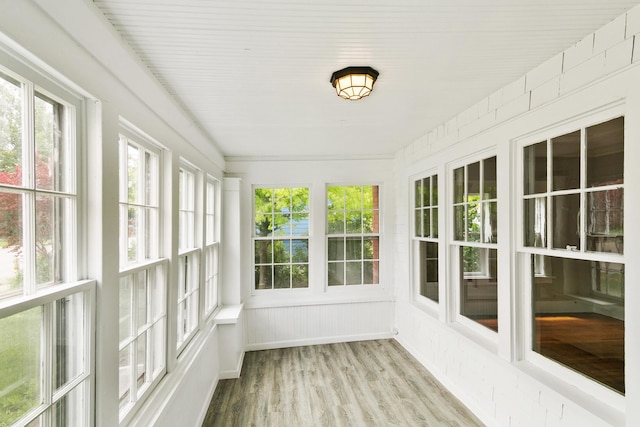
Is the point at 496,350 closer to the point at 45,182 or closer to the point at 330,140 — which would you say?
the point at 330,140

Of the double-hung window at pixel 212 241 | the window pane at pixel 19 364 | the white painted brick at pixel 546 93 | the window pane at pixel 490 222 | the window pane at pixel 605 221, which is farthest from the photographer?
the double-hung window at pixel 212 241

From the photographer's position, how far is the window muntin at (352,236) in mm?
4566

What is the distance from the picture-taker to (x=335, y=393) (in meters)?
3.11

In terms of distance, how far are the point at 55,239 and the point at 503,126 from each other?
2.77 metres

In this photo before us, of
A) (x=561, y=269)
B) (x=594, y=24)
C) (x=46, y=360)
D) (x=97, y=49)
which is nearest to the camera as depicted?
(x=46, y=360)

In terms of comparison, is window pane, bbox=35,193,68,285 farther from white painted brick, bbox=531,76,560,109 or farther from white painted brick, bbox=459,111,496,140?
white painted brick, bbox=459,111,496,140

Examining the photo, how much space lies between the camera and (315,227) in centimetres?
448

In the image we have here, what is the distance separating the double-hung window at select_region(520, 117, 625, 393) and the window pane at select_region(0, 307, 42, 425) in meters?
2.56

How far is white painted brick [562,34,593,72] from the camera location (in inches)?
65.2

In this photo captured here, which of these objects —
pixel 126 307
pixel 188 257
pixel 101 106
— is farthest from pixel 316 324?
pixel 101 106

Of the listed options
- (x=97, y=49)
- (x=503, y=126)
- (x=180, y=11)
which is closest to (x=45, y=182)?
(x=97, y=49)

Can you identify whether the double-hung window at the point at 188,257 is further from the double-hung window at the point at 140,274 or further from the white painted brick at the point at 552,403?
the white painted brick at the point at 552,403

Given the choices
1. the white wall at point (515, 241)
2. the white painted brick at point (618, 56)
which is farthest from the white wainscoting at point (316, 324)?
the white painted brick at point (618, 56)

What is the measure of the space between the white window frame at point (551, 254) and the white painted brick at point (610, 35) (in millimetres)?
305
